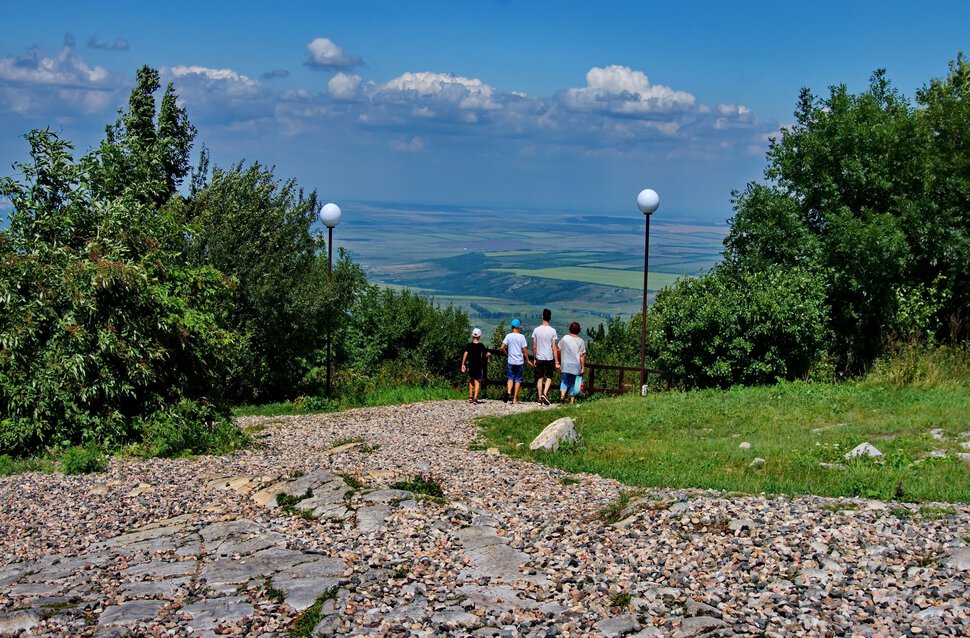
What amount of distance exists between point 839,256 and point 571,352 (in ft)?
21.8

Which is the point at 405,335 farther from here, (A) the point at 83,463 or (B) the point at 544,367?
(A) the point at 83,463

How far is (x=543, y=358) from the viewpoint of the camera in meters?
16.8

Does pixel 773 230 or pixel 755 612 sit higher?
pixel 773 230

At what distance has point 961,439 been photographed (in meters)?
10.3

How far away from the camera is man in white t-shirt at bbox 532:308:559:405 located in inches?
655

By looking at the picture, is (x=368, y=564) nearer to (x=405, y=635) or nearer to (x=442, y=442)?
(x=405, y=635)

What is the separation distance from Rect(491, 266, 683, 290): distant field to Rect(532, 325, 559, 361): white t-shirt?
108 m

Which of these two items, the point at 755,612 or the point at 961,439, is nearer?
the point at 755,612

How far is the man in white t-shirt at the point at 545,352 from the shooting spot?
655 inches

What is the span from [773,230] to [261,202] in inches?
519

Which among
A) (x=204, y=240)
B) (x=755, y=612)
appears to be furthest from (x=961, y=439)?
(x=204, y=240)

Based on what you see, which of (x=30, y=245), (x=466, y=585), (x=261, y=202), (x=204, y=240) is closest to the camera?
(x=466, y=585)

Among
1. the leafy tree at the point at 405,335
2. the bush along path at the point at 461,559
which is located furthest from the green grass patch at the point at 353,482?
the leafy tree at the point at 405,335

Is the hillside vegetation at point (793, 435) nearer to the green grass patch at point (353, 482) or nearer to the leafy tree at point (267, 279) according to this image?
the green grass patch at point (353, 482)
